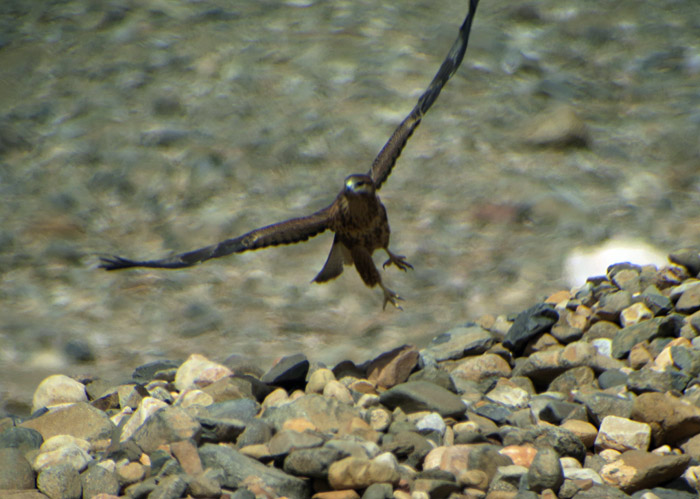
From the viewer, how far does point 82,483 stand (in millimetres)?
2354

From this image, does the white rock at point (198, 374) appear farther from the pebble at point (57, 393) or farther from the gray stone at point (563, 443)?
the gray stone at point (563, 443)

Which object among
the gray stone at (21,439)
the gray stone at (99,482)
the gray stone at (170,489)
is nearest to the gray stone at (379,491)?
the gray stone at (170,489)

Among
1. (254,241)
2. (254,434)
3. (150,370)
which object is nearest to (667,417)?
(254,434)

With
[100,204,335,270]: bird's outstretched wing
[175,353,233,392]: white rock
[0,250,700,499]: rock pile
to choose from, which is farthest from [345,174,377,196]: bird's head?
[175,353,233,392]: white rock

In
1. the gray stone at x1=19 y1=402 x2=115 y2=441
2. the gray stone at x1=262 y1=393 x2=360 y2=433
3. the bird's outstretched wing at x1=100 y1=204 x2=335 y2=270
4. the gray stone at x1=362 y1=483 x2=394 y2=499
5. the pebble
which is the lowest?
the pebble

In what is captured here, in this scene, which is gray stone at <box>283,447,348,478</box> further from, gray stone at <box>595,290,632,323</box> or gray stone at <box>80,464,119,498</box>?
gray stone at <box>595,290,632,323</box>

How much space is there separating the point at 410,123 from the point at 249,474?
237cm

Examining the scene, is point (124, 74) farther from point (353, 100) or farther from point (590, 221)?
point (590, 221)

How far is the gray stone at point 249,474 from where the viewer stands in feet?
7.27

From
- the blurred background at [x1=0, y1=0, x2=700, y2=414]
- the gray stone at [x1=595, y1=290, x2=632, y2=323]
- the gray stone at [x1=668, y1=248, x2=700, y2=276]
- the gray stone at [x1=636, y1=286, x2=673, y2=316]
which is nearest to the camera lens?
the gray stone at [x1=636, y1=286, x2=673, y2=316]

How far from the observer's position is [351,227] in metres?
3.73

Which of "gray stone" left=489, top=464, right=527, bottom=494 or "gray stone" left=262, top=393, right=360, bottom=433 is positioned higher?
"gray stone" left=489, top=464, right=527, bottom=494

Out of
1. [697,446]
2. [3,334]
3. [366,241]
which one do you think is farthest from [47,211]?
[697,446]

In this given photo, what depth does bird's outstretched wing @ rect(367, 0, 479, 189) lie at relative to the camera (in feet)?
Result: 12.7
